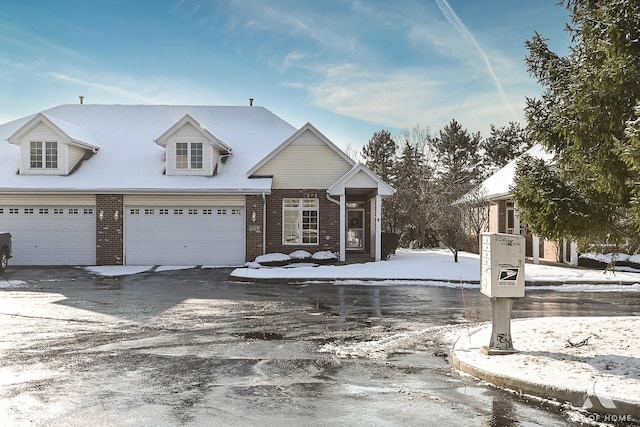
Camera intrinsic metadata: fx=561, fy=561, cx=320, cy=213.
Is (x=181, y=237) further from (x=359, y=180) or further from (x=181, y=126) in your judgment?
(x=359, y=180)

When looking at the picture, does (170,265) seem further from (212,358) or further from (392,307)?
(212,358)

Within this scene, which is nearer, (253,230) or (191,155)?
(253,230)

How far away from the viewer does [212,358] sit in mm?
8203

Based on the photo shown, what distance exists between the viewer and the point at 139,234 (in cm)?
2486

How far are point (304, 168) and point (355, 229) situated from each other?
653cm

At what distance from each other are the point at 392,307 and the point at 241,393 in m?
7.45

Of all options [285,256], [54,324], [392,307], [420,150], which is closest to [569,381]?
[392,307]

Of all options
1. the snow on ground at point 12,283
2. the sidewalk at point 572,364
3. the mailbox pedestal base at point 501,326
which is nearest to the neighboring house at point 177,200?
the snow on ground at point 12,283

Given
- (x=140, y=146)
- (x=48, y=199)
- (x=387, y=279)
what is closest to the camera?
(x=387, y=279)

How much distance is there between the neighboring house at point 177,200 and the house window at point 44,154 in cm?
4

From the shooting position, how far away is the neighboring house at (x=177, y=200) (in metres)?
24.5

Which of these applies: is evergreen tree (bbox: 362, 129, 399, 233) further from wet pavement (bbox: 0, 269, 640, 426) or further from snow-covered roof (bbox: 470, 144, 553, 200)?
wet pavement (bbox: 0, 269, 640, 426)

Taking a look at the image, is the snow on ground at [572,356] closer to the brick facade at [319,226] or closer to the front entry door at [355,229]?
the brick facade at [319,226]

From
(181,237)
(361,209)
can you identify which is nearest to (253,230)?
(181,237)
